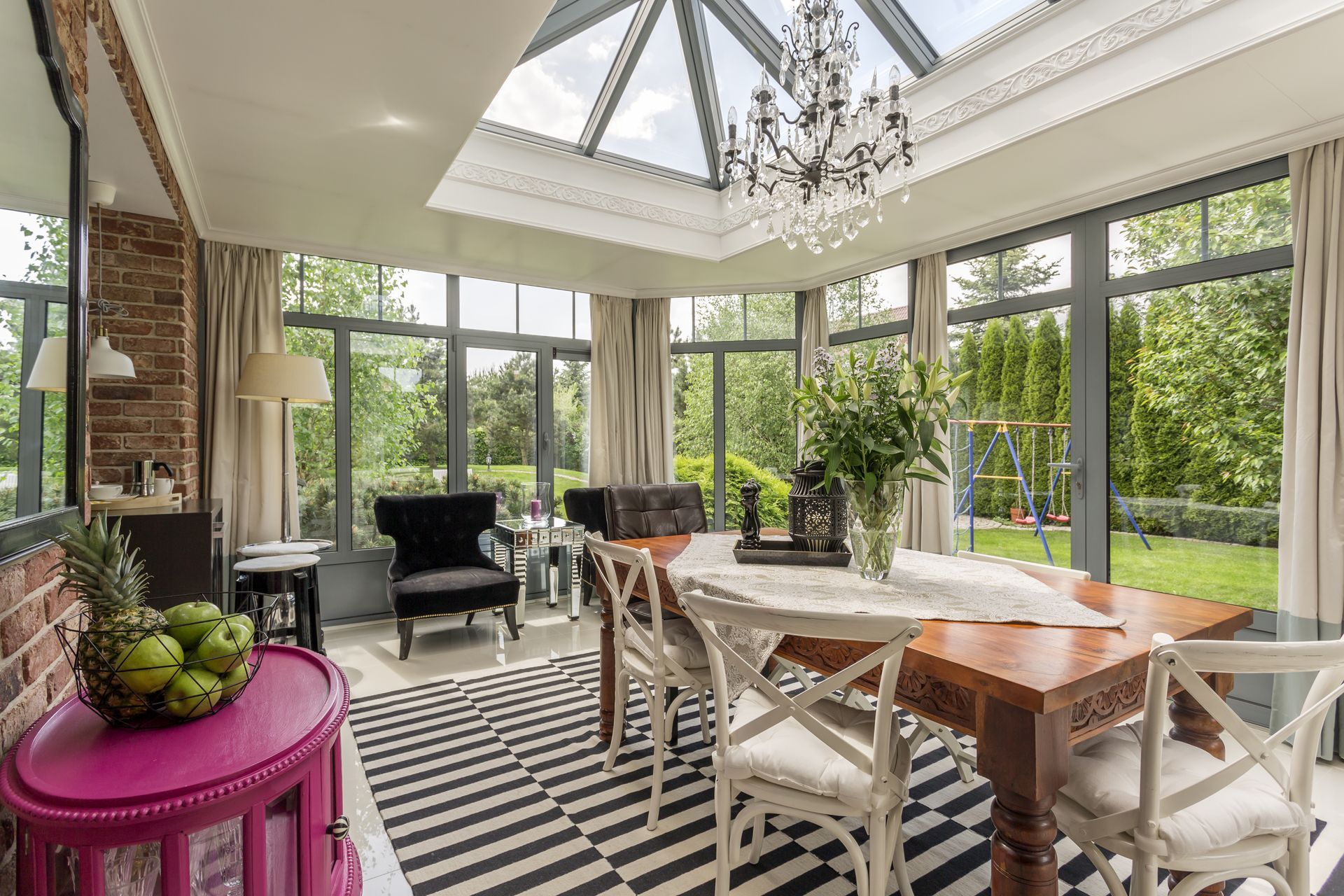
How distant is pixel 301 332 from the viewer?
4359 millimetres

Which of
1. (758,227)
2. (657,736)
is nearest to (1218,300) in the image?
(758,227)

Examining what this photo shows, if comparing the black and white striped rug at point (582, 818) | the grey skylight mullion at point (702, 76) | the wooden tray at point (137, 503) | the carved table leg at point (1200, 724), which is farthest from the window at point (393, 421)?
the carved table leg at point (1200, 724)

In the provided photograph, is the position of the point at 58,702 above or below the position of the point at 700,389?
below

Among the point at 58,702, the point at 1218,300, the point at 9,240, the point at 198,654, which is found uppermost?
the point at 1218,300

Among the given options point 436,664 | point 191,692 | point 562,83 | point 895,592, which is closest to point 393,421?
point 436,664

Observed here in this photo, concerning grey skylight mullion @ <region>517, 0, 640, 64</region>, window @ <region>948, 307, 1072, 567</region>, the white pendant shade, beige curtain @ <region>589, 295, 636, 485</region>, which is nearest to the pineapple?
the white pendant shade

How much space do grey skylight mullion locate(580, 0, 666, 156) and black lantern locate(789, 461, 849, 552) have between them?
2.72 m

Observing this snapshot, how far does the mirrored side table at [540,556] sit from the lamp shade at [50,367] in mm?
3154

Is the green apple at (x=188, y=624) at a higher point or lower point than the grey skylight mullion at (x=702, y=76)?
lower

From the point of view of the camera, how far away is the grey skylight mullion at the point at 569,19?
3.33m

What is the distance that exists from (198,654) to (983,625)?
1604 millimetres

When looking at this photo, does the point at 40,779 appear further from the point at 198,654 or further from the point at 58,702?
the point at 58,702

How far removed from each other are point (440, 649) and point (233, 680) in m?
3.17

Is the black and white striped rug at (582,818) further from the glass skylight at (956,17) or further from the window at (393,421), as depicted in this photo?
the glass skylight at (956,17)
